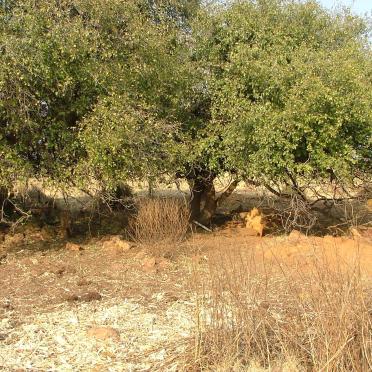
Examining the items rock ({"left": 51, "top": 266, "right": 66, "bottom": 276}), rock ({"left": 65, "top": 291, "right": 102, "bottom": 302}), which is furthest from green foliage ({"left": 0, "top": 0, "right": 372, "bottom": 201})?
rock ({"left": 65, "top": 291, "right": 102, "bottom": 302})

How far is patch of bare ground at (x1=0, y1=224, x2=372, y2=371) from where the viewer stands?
15.9 ft

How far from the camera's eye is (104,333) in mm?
5270

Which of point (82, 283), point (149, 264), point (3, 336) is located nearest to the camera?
point (3, 336)

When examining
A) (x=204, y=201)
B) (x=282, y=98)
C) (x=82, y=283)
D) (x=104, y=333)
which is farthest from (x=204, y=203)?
(x=104, y=333)

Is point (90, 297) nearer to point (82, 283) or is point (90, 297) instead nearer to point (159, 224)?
point (82, 283)

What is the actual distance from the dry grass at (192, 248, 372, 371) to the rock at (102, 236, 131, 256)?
4.79 metres

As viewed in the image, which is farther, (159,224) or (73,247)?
(73,247)

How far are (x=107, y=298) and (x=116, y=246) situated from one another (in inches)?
116

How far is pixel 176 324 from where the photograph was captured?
560 cm

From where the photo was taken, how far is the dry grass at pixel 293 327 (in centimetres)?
399

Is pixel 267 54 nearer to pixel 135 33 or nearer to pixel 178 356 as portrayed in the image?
pixel 135 33

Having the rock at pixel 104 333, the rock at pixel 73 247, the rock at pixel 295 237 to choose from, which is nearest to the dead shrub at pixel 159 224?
the rock at pixel 73 247

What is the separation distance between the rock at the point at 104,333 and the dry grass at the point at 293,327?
3.36 feet

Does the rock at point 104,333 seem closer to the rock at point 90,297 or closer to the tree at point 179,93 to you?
the rock at point 90,297
